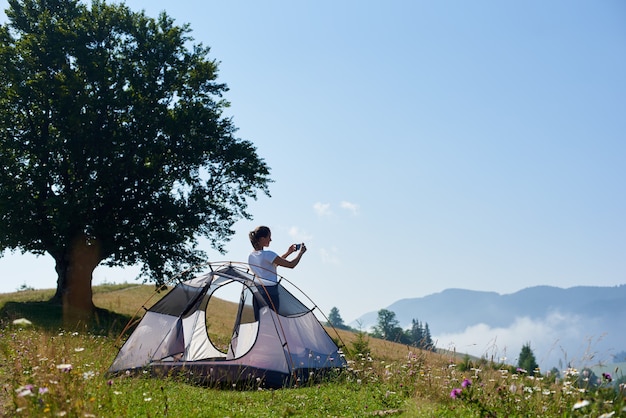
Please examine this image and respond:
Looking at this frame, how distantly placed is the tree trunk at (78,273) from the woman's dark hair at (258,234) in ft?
56.1

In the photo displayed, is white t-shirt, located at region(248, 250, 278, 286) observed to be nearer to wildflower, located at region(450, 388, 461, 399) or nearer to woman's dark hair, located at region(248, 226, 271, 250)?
woman's dark hair, located at region(248, 226, 271, 250)

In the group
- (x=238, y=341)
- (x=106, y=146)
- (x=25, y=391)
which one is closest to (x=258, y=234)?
(x=238, y=341)

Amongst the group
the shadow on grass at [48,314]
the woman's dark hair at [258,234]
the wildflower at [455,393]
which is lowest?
the wildflower at [455,393]

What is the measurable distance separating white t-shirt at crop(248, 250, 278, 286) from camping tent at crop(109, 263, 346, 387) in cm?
19

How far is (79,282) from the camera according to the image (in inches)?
1079

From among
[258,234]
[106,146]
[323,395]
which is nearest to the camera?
[323,395]

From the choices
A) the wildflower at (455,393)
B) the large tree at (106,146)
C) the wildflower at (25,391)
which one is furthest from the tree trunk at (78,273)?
the wildflower at (455,393)

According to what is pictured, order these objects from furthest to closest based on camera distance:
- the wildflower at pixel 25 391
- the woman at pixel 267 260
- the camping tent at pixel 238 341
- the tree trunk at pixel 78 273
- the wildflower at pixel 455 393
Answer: the tree trunk at pixel 78 273 < the woman at pixel 267 260 < the camping tent at pixel 238 341 < the wildflower at pixel 455 393 < the wildflower at pixel 25 391

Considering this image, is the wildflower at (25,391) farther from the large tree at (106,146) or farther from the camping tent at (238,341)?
the large tree at (106,146)

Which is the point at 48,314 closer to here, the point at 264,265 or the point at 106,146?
the point at 106,146

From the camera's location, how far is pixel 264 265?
12.0 metres

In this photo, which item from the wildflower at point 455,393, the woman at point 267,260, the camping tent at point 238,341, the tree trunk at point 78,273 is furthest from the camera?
the tree trunk at point 78,273

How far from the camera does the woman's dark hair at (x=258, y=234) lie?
39.0 feet

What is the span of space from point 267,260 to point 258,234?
1.88 ft
